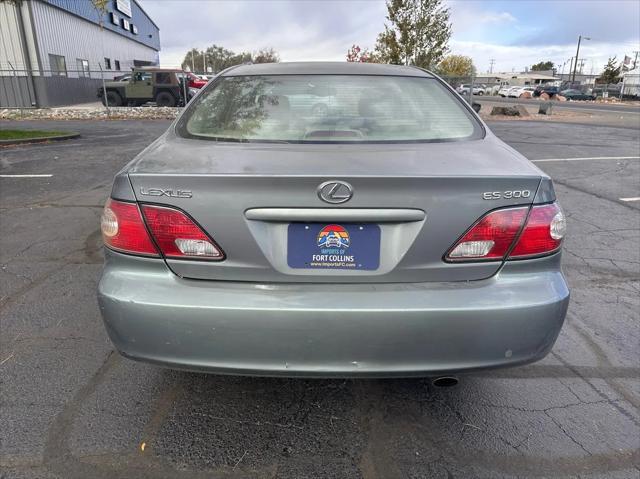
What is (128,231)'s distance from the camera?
1902 mm

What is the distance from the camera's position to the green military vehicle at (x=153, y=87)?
21.2 metres

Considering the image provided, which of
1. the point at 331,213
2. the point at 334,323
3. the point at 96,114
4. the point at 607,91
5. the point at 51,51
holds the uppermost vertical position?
the point at 51,51

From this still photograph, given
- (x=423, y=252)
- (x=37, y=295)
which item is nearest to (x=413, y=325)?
(x=423, y=252)

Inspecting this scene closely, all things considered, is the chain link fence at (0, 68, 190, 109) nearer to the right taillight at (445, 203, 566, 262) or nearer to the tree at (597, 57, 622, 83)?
the right taillight at (445, 203, 566, 262)

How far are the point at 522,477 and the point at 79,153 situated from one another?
399 inches

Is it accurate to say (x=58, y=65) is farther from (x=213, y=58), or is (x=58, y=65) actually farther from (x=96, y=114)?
(x=213, y=58)

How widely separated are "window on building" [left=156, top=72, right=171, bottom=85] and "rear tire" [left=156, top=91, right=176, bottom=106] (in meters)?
0.43

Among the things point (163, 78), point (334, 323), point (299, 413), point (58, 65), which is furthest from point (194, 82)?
point (334, 323)

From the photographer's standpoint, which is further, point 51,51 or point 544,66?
point 544,66

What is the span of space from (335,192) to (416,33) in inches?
856

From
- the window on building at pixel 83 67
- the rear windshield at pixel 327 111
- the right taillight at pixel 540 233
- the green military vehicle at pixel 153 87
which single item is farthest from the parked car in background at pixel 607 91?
the right taillight at pixel 540 233

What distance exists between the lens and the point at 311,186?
5.74ft

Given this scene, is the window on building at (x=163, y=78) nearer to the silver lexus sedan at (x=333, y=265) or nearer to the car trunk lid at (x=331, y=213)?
the silver lexus sedan at (x=333, y=265)

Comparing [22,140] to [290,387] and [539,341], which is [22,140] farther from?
[539,341]
